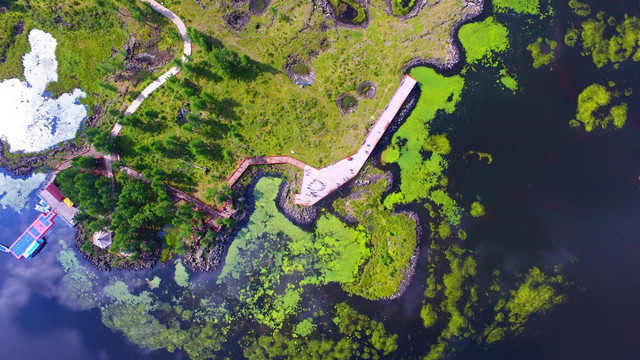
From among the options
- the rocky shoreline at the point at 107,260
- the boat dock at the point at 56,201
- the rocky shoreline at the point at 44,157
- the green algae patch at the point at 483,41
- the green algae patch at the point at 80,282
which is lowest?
the green algae patch at the point at 80,282

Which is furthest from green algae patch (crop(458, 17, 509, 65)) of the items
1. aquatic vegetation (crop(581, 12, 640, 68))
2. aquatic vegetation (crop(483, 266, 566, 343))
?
aquatic vegetation (crop(483, 266, 566, 343))

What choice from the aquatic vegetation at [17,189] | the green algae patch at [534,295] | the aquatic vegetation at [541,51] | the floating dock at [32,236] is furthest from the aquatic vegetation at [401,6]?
the floating dock at [32,236]

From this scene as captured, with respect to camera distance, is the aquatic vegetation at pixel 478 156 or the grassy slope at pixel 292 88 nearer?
the grassy slope at pixel 292 88

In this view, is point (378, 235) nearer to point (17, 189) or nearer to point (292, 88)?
point (292, 88)

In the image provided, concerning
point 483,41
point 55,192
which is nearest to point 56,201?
point 55,192

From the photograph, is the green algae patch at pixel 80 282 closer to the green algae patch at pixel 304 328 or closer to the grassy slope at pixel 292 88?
the grassy slope at pixel 292 88

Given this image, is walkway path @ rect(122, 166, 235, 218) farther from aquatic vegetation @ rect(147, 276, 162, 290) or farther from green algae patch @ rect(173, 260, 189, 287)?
aquatic vegetation @ rect(147, 276, 162, 290)
